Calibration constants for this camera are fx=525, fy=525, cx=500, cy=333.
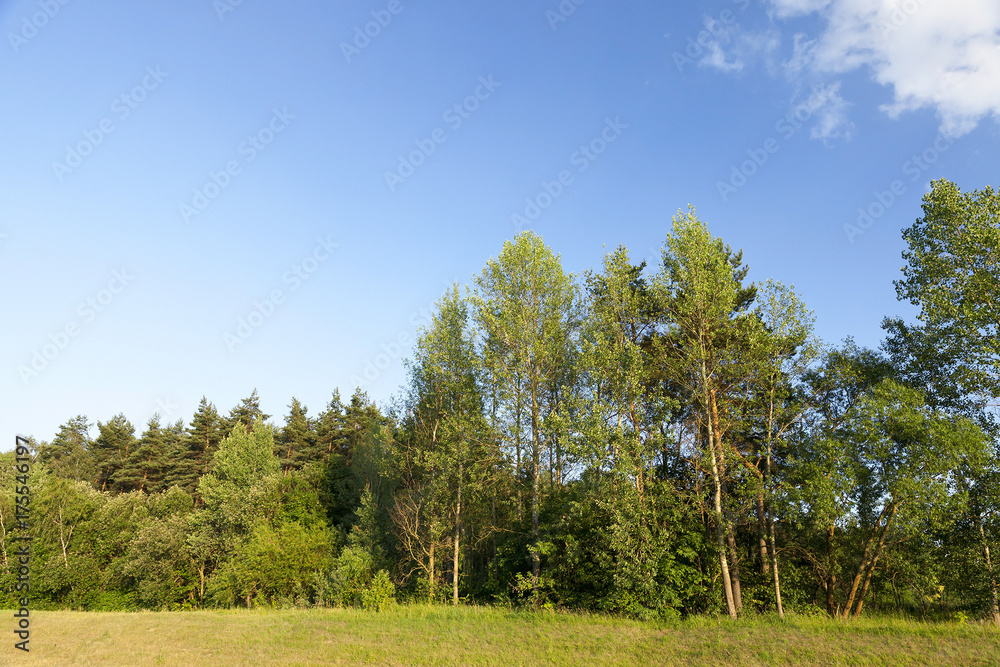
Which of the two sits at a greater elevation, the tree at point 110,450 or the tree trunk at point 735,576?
the tree at point 110,450

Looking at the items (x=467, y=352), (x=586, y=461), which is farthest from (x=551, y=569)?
(x=467, y=352)

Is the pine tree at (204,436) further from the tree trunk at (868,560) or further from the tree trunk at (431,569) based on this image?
the tree trunk at (868,560)

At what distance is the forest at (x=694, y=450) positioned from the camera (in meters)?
21.3

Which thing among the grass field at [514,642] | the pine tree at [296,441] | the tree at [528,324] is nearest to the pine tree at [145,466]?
the pine tree at [296,441]

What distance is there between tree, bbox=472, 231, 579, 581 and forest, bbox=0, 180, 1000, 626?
0.39ft

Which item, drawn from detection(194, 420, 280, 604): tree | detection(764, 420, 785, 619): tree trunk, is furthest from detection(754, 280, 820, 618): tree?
detection(194, 420, 280, 604): tree

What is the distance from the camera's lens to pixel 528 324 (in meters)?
28.5

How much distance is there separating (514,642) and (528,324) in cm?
1514

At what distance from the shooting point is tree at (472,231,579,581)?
2805 cm

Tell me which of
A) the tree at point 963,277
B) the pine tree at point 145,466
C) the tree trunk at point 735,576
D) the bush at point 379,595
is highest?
the tree at point 963,277

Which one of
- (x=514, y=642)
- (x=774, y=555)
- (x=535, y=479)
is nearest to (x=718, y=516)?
(x=774, y=555)

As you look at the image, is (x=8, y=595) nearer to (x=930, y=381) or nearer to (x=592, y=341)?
(x=592, y=341)

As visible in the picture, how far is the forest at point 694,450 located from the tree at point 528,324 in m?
0.12

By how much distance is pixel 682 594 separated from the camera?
72.0 feet
